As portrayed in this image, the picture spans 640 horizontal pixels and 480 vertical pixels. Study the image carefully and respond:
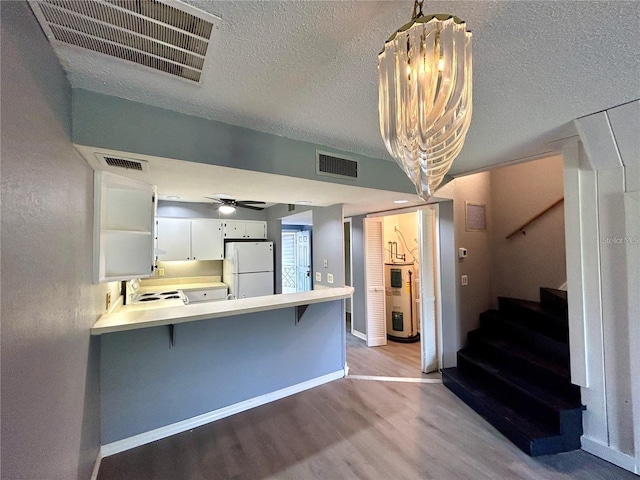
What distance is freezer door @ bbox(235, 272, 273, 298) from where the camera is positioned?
177 inches

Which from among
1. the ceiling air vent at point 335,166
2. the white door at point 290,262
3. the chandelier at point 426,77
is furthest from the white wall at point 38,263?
the white door at point 290,262

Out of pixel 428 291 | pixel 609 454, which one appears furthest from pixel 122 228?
pixel 609 454

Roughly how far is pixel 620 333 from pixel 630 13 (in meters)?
2.00

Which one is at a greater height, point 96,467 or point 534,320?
point 534,320

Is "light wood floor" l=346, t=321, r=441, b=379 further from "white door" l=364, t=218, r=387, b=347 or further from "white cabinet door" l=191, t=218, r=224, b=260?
"white cabinet door" l=191, t=218, r=224, b=260

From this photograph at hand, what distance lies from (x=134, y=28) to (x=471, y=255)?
11.6 feet

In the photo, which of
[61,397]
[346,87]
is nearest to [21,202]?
[61,397]

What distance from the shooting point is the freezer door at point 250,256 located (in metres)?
4.52

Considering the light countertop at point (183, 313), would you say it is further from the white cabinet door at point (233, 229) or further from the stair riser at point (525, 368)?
the white cabinet door at point (233, 229)

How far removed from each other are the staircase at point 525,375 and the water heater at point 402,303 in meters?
1.29

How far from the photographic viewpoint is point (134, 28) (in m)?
0.92

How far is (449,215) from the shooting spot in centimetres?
304

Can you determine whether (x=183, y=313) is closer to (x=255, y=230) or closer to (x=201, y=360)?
(x=201, y=360)

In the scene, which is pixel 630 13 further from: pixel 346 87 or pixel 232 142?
pixel 232 142
